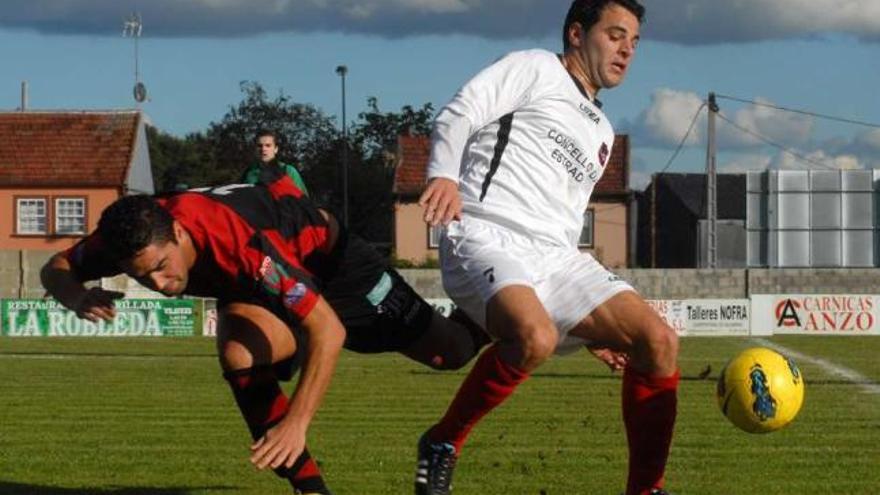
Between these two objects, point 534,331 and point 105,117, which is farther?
point 105,117

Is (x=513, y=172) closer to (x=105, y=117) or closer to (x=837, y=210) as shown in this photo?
(x=837, y=210)

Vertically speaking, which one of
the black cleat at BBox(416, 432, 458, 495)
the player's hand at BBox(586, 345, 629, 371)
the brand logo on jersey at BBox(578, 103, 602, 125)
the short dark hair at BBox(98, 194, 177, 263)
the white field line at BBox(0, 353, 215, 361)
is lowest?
the white field line at BBox(0, 353, 215, 361)

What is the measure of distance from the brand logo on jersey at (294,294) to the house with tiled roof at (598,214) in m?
55.9

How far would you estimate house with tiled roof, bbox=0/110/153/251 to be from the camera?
5894 centimetres

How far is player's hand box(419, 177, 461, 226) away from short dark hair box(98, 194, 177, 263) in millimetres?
975

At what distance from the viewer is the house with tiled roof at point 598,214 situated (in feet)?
206

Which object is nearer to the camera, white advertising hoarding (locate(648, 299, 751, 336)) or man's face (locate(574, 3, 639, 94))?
man's face (locate(574, 3, 639, 94))

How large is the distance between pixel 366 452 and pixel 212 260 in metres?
3.96

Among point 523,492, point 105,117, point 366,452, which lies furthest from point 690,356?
point 105,117

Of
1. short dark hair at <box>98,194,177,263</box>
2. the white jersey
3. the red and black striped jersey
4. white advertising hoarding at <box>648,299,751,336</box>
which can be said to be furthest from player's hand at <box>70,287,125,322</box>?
white advertising hoarding at <box>648,299,751,336</box>

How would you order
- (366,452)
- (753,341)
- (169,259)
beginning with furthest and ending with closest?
(753,341), (366,452), (169,259)

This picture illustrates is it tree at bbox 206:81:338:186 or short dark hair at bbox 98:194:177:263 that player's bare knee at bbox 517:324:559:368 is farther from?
tree at bbox 206:81:338:186

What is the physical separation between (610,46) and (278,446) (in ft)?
8.31

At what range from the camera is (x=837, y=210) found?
51.2m
